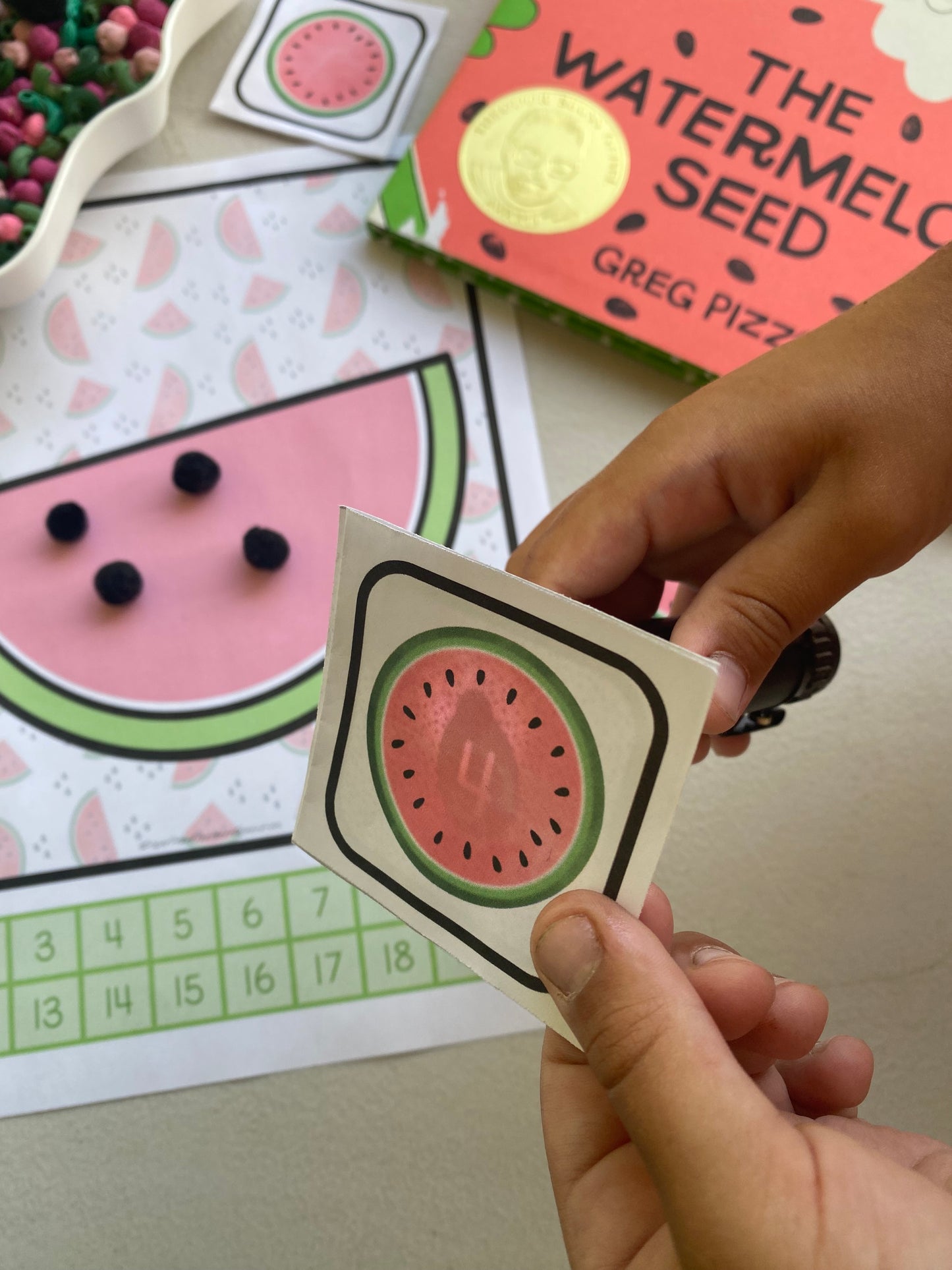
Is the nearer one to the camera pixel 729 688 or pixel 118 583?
pixel 729 688

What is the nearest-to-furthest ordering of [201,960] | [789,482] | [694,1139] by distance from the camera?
[694,1139]
[789,482]
[201,960]

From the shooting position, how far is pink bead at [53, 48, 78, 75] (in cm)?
62

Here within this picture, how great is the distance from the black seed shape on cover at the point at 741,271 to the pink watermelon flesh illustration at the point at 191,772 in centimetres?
44

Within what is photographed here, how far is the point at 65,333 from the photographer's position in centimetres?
63

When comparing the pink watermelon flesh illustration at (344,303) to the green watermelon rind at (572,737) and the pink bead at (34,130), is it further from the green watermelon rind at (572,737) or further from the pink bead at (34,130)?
the green watermelon rind at (572,737)

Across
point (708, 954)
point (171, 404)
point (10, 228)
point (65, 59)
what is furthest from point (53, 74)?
point (708, 954)

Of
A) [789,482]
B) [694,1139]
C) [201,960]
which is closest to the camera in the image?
[694,1139]

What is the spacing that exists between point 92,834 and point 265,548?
7.6 inches

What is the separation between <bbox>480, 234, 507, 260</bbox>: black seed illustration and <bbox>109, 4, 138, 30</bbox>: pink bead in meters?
0.28

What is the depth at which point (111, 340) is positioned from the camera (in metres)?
0.63

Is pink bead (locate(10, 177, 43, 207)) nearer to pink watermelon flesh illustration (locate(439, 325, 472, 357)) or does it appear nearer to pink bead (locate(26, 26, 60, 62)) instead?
pink bead (locate(26, 26, 60, 62))

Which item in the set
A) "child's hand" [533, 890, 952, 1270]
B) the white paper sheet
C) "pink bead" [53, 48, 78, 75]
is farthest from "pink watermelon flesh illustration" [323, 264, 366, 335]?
"child's hand" [533, 890, 952, 1270]

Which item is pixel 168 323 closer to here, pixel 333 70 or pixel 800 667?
pixel 333 70

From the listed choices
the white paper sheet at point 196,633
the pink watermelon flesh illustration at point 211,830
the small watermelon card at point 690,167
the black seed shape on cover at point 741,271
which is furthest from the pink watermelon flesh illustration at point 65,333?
the black seed shape on cover at point 741,271
